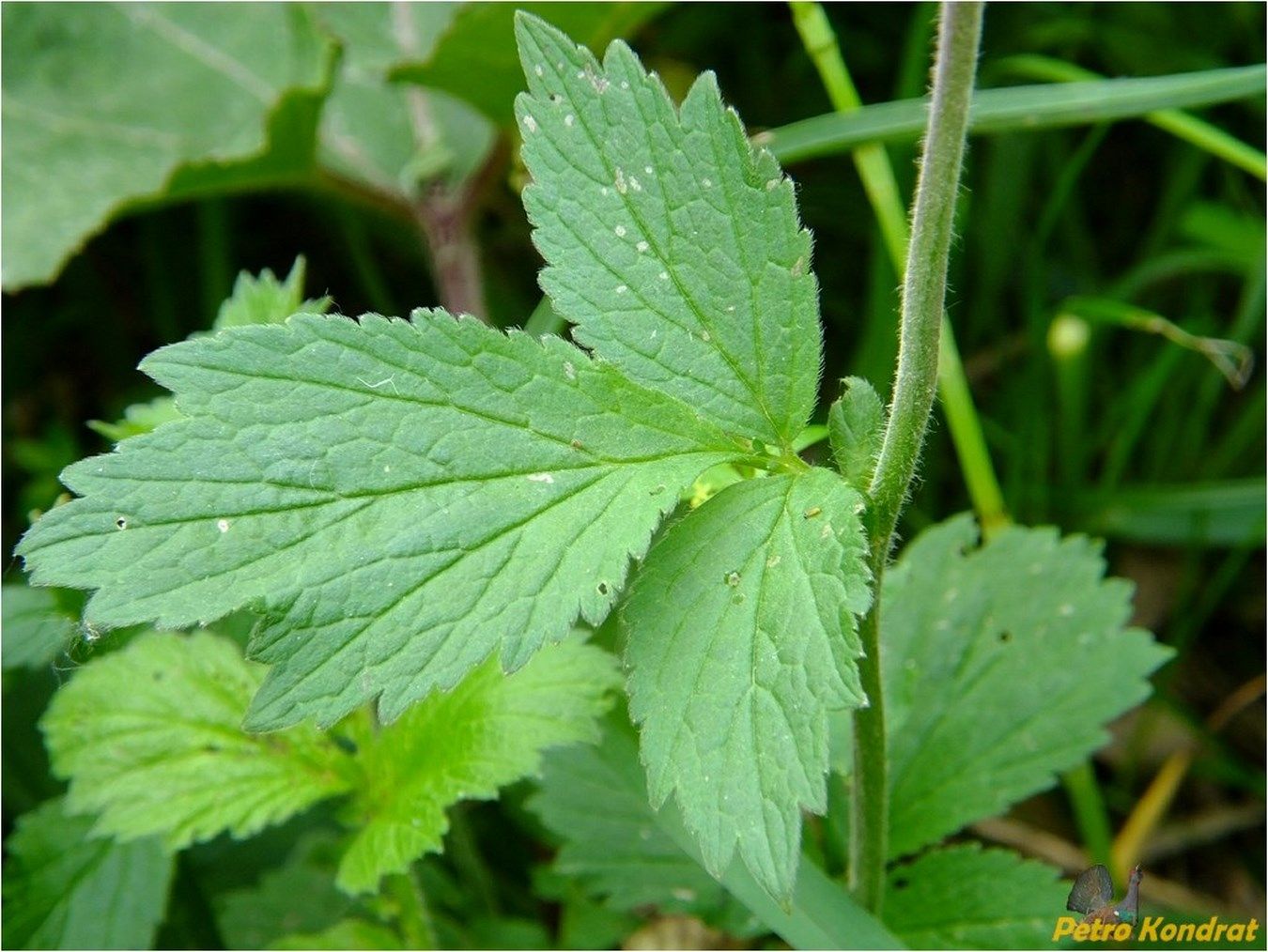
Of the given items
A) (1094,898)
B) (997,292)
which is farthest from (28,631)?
(997,292)

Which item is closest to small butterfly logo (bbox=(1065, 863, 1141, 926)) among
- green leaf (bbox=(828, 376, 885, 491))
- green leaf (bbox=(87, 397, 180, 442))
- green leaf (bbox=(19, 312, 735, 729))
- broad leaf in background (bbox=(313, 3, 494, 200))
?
green leaf (bbox=(828, 376, 885, 491))

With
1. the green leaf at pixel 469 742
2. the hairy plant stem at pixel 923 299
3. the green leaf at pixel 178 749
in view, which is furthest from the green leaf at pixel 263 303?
the hairy plant stem at pixel 923 299

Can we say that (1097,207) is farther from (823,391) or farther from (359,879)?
(359,879)

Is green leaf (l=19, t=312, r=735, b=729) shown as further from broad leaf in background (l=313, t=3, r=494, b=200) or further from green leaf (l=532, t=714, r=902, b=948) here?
broad leaf in background (l=313, t=3, r=494, b=200)

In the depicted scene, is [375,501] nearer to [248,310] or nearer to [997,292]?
[248,310]

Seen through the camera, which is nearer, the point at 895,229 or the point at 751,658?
the point at 751,658

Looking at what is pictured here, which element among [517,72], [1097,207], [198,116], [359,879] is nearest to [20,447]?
[198,116]
